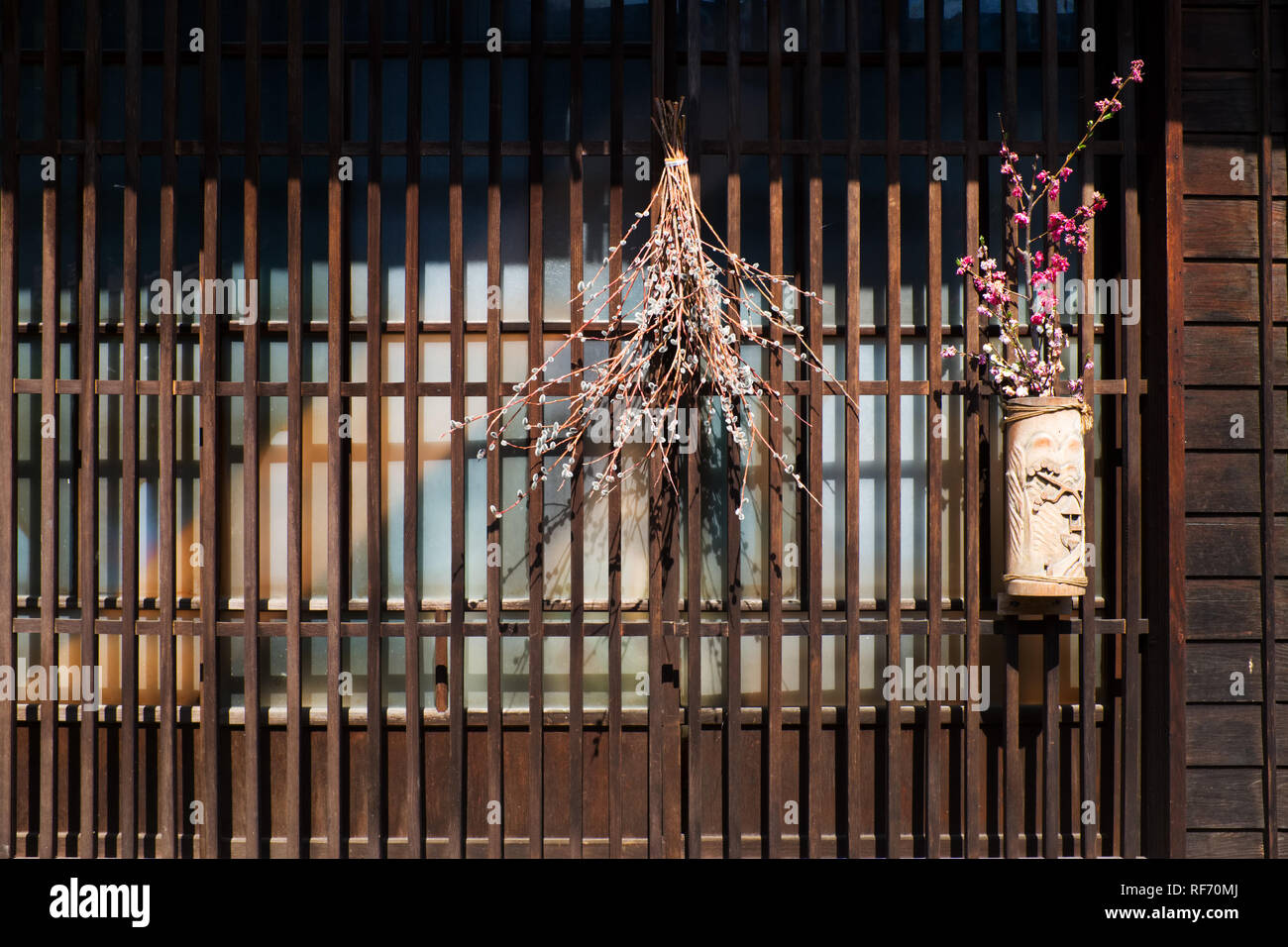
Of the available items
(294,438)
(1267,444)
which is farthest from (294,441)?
(1267,444)

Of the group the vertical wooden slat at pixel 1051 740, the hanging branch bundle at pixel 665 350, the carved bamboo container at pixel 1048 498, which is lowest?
the vertical wooden slat at pixel 1051 740

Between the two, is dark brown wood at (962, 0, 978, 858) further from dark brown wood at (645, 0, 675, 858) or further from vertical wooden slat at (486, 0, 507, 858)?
vertical wooden slat at (486, 0, 507, 858)

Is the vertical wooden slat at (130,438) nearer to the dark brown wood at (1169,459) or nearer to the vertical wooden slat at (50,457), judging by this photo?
the vertical wooden slat at (50,457)

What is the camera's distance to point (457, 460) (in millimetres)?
3715

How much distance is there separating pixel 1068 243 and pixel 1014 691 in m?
1.80

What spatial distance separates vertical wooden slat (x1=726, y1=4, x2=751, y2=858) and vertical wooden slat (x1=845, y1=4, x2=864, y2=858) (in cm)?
43

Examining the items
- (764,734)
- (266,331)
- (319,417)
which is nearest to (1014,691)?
(764,734)

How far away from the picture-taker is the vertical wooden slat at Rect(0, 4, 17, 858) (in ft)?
12.3

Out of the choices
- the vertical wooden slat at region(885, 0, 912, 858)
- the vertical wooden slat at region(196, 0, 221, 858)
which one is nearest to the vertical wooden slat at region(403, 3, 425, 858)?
the vertical wooden slat at region(196, 0, 221, 858)

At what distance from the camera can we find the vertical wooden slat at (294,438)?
3.71m

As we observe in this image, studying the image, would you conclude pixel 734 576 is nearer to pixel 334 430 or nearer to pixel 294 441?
pixel 334 430

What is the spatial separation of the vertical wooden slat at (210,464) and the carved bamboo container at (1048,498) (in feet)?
10.3

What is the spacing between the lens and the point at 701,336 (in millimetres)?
3693

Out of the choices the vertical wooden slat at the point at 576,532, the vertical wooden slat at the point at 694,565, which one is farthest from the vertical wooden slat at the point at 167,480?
the vertical wooden slat at the point at 694,565
